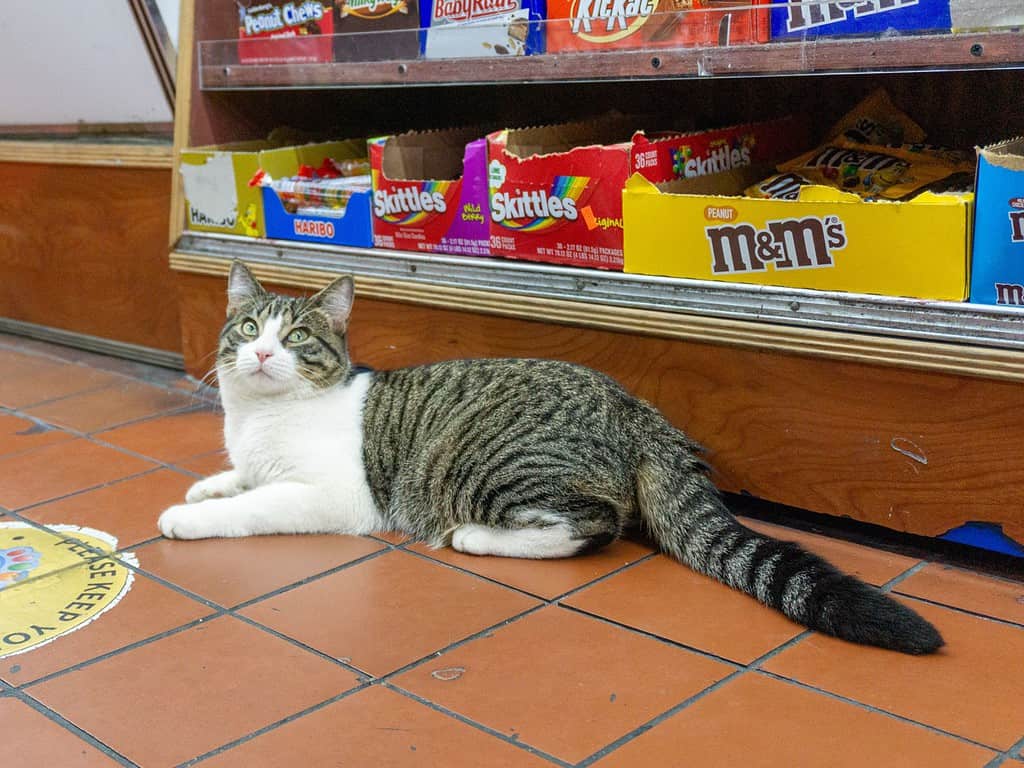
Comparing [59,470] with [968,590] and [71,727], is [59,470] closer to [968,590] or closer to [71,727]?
[71,727]

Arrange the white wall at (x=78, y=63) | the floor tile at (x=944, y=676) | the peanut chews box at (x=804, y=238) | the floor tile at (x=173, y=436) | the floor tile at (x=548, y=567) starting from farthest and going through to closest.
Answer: the white wall at (x=78, y=63)
the floor tile at (x=173, y=436)
the floor tile at (x=548, y=567)
the peanut chews box at (x=804, y=238)
the floor tile at (x=944, y=676)

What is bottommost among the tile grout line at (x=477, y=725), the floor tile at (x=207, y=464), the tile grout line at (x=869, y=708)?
the tile grout line at (x=477, y=725)

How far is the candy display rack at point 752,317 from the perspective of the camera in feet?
6.56

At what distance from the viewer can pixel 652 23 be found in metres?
2.30

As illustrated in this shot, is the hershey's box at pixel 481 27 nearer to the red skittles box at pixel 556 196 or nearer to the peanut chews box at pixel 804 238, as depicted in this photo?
the red skittles box at pixel 556 196

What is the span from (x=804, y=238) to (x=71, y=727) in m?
1.52

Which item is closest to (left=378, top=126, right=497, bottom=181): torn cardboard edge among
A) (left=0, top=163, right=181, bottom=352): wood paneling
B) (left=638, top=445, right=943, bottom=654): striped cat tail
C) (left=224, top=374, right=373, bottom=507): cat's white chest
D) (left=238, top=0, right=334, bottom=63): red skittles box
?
(left=238, top=0, right=334, bottom=63): red skittles box

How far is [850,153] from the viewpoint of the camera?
7.92ft

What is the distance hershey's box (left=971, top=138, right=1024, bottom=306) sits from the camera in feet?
6.17

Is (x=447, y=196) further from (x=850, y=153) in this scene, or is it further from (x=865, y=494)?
(x=865, y=494)

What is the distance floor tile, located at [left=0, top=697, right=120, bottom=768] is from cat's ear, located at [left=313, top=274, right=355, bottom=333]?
105 cm

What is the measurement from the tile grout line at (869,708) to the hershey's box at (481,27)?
1.44m

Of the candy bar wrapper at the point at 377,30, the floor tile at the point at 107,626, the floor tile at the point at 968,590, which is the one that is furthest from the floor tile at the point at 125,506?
the floor tile at the point at 968,590

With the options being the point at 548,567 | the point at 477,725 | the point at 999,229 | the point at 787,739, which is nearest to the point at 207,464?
the point at 548,567
